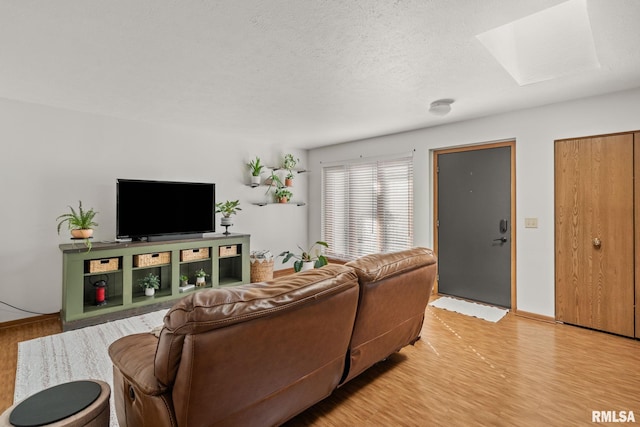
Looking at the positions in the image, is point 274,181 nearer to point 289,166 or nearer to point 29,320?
point 289,166

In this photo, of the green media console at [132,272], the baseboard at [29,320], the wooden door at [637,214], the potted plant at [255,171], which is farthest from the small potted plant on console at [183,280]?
the wooden door at [637,214]

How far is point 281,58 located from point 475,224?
3.14 metres

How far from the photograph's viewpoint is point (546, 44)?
98.3 inches

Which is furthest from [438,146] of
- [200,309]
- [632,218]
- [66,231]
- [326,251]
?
[66,231]

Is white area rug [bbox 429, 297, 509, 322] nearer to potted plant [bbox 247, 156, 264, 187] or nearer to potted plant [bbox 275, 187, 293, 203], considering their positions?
potted plant [bbox 275, 187, 293, 203]

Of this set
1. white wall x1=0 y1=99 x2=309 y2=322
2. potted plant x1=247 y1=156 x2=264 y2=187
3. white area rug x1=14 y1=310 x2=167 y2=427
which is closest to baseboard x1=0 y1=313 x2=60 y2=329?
white wall x1=0 y1=99 x2=309 y2=322

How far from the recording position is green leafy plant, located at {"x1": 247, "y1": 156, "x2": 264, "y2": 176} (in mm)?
5172

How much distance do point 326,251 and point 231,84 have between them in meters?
3.77

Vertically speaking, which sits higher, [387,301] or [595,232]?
[595,232]

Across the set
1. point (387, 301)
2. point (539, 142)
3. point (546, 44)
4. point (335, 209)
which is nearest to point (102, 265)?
point (387, 301)

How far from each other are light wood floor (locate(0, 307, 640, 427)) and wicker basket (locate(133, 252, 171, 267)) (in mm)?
1029

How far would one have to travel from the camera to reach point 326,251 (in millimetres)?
6035

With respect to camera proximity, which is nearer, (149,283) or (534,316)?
(534,316)

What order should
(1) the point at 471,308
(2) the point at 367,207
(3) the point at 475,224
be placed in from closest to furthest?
(1) the point at 471,308
(3) the point at 475,224
(2) the point at 367,207
